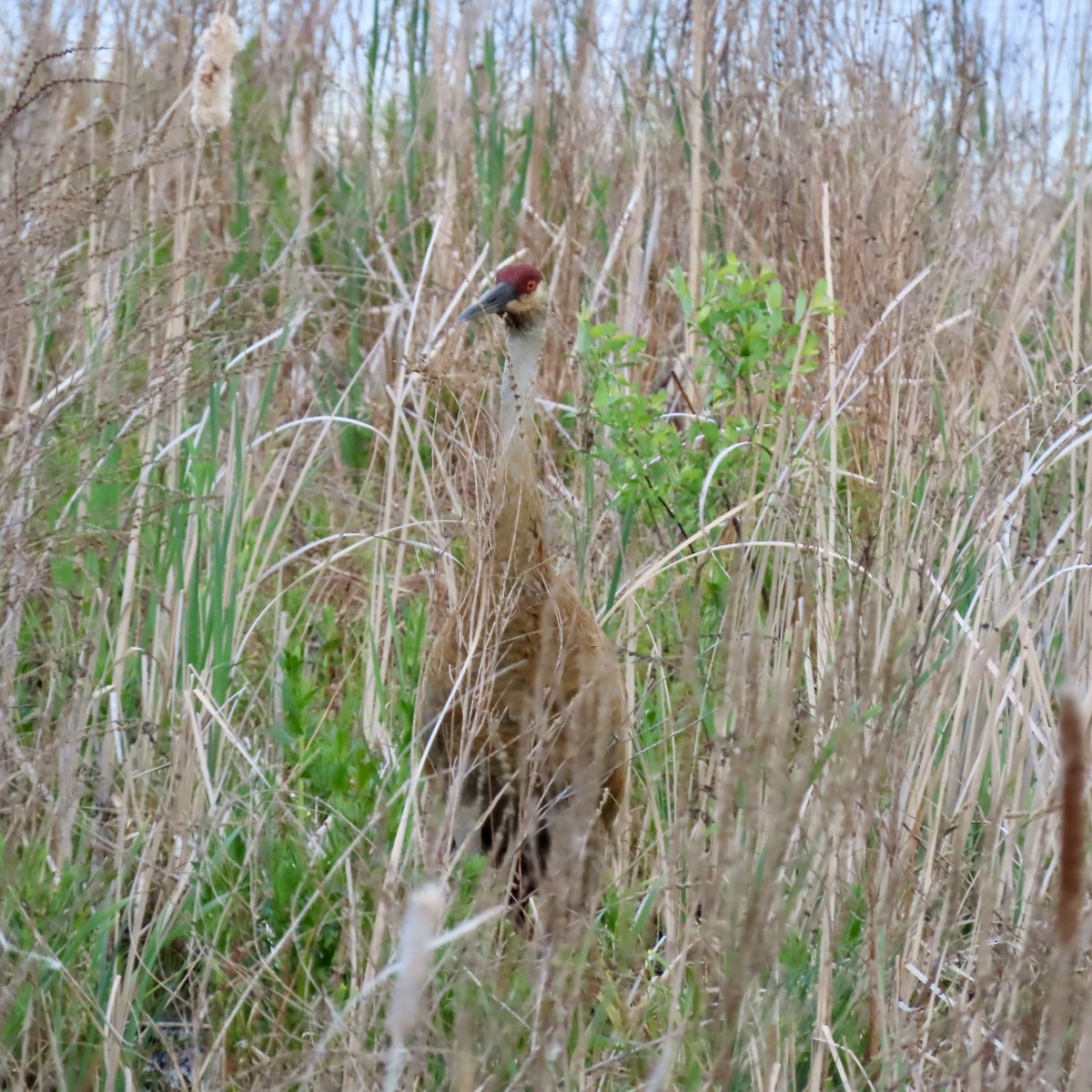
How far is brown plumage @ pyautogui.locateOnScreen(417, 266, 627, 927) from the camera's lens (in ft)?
7.47

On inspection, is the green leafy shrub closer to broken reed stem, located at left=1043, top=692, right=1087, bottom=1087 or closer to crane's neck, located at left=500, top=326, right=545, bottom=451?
crane's neck, located at left=500, top=326, right=545, bottom=451

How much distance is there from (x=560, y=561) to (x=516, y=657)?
2.14ft

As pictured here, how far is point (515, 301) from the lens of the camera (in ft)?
10.0

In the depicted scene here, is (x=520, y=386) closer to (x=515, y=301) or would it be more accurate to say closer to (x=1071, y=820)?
(x=515, y=301)

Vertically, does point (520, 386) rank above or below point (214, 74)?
below

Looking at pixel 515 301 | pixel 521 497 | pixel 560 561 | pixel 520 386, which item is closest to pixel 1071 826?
pixel 521 497

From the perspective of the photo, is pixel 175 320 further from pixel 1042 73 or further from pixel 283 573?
pixel 1042 73

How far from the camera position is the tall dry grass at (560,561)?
186 cm

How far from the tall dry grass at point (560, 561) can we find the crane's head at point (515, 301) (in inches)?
3.0

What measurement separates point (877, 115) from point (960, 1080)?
3.08 m

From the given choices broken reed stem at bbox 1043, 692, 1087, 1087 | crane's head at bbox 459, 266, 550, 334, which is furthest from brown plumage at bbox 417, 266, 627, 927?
broken reed stem at bbox 1043, 692, 1087, 1087


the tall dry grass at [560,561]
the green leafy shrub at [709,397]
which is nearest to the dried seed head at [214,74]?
the tall dry grass at [560,561]

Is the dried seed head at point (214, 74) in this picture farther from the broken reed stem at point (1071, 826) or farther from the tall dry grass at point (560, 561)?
the broken reed stem at point (1071, 826)

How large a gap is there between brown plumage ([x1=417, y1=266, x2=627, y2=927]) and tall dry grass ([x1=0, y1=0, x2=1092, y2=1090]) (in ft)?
0.34
